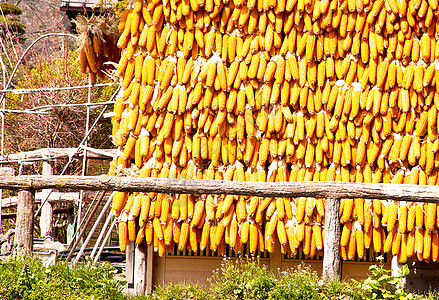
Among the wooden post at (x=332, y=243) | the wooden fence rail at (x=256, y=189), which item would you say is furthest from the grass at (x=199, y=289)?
the wooden fence rail at (x=256, y=189)

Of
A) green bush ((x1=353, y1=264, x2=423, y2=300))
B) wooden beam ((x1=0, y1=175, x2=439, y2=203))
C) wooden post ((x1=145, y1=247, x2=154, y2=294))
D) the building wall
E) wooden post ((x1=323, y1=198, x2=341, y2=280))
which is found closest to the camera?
green bush ((x1=353, y1=264, x2=423, y2=300))

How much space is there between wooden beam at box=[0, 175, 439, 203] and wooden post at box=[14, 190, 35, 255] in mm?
97

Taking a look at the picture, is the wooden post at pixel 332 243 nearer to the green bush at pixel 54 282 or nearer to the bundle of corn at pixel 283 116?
the bundle of corn at pixel 283 116

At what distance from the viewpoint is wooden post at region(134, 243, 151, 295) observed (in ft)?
19.2

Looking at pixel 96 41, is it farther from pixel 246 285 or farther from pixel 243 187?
pixel 246 285

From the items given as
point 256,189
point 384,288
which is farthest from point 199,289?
point 384,288

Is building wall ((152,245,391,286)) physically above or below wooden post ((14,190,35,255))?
below

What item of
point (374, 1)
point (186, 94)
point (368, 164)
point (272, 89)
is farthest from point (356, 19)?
point (186, 94)

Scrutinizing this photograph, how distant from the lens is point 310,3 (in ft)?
18.6

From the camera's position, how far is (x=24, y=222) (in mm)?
5301

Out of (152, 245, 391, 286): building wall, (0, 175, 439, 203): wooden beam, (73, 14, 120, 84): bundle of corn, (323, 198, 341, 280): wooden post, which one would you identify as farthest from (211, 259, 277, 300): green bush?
(73, 14, 120, 84): bundle of corn

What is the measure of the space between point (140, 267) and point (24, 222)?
1294mm

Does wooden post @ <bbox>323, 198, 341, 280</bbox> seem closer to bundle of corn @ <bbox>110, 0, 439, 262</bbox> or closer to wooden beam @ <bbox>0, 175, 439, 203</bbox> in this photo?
wooden beam @ <bbox>0, 175, 439, 203</bbox>

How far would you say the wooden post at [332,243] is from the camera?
482cm
